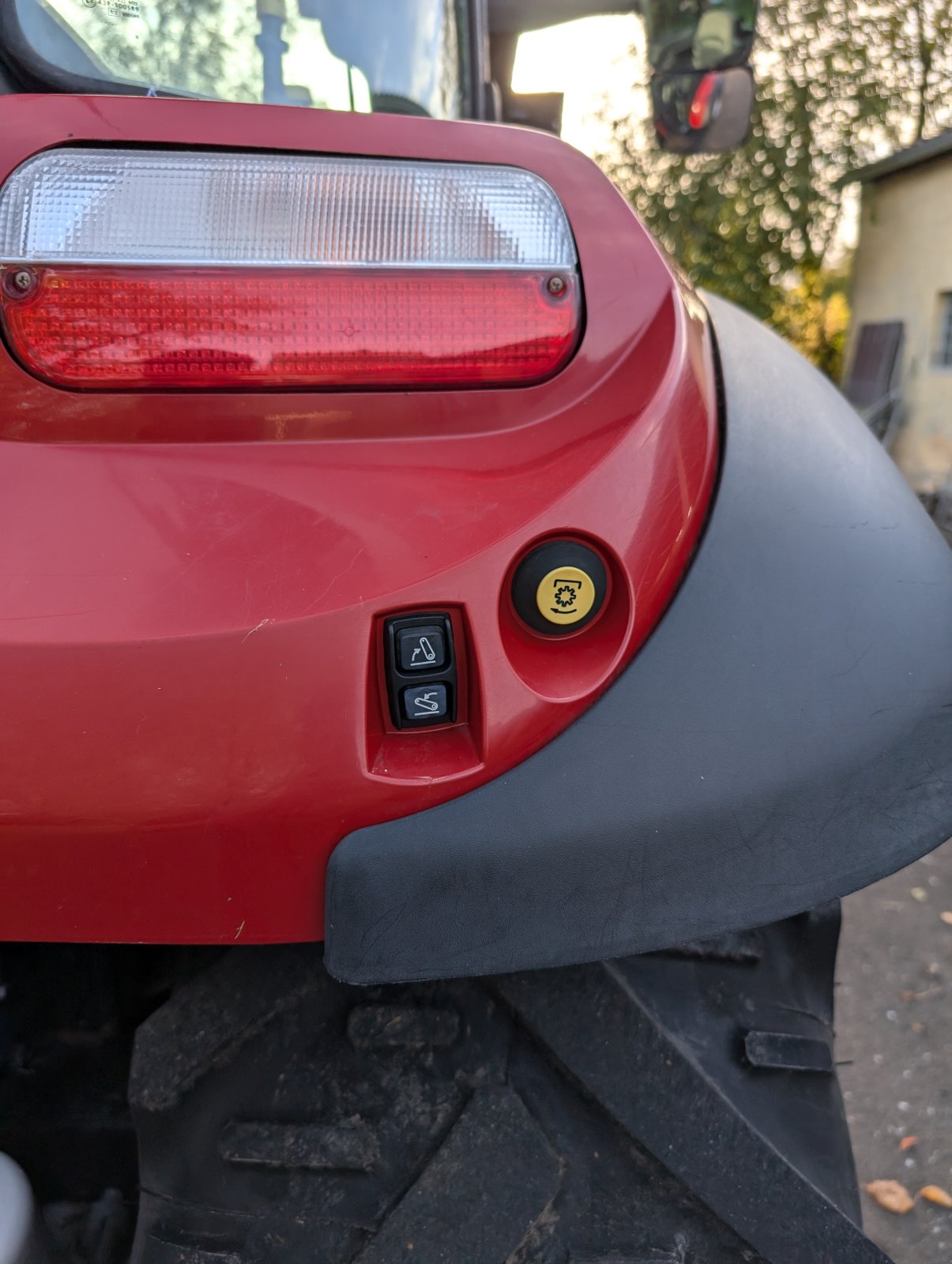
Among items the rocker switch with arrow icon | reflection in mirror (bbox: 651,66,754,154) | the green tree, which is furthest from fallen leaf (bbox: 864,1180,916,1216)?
the green tree

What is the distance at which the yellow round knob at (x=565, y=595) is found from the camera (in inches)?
38.7

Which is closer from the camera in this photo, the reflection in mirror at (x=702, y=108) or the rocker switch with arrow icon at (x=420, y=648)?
the rocker switch with arrow icon at (x=420, y=648)

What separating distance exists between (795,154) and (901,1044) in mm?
18099

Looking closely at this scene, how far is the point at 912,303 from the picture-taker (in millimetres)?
14242

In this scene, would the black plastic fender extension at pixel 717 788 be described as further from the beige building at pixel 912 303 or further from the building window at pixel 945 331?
the building window at pixel 945 331

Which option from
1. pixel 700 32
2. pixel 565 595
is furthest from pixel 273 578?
pixel 700 32

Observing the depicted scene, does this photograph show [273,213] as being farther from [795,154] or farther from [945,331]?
[795,154]

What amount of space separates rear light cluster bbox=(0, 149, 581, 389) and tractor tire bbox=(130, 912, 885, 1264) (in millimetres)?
726

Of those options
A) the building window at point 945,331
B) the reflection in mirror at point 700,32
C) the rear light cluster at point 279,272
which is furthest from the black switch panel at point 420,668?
the building window at point 945,331

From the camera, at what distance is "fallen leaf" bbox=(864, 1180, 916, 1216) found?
7.62 feet

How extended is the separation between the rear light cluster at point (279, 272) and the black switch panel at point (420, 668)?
236 millimetres

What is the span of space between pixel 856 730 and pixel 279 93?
3.79ft

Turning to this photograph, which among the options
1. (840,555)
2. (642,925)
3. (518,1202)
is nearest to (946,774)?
(840,555)

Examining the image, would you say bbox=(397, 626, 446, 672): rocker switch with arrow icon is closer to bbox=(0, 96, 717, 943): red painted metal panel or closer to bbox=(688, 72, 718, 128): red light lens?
bbox=(0, 96, 717, 943): red painted metal panel
